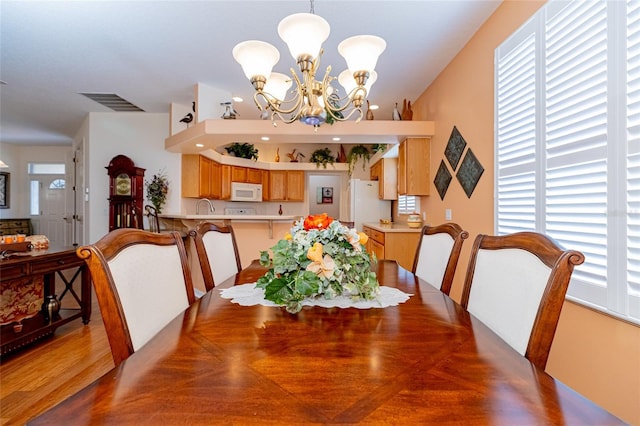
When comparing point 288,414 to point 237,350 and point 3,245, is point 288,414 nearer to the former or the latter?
point 237,350

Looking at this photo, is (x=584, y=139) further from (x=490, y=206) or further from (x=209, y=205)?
(x=209, y=205)

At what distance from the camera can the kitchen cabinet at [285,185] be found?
6500mm

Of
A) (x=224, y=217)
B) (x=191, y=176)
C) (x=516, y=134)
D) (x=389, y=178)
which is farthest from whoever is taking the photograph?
(x=389, y=178)

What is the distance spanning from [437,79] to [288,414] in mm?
3607

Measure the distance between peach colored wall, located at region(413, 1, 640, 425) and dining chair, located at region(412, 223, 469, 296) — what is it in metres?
0.68

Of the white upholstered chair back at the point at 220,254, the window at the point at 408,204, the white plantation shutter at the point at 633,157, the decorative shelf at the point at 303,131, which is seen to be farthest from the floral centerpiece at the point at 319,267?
the window at the point at 408,204

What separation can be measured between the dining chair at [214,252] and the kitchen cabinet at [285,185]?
4435mm

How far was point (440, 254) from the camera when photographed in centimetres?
172

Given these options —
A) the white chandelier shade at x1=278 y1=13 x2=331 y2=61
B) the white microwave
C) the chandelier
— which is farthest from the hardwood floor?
the white microwave

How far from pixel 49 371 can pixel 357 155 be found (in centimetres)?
561

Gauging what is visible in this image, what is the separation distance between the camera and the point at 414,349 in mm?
831

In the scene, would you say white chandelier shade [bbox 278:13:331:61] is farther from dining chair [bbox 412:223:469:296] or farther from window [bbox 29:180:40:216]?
window [bbox 29:180:40:216]

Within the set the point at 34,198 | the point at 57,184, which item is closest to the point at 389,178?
the point at 57,184

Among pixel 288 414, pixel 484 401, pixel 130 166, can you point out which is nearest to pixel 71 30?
pixel 130 166
